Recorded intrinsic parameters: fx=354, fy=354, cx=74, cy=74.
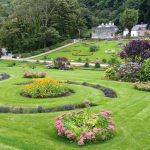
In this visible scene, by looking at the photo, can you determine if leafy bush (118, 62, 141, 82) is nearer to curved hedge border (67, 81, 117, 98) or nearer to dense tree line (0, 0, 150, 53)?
curved hedge border (67, 81, 117, 98)

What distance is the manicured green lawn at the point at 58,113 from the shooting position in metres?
15.4

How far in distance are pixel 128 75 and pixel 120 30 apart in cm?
9899

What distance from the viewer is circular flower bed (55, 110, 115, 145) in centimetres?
1562

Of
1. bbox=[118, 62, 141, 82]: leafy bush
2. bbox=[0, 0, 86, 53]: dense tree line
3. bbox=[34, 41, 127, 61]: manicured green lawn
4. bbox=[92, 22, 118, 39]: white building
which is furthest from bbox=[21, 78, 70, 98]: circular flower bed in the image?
bbox=[92, 22, 118, 39]: white building

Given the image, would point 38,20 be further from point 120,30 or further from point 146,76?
point 146,76

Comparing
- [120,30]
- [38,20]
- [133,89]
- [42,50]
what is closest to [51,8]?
[38,20]

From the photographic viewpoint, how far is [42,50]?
89.3 m

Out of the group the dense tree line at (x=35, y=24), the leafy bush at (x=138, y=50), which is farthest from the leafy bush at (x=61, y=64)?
the dense tree line at (x=35, y=24)

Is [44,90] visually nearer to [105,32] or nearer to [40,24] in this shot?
[40,24]

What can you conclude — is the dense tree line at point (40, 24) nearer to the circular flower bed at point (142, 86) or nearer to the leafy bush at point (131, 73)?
the leafy bush at point (131, 73)

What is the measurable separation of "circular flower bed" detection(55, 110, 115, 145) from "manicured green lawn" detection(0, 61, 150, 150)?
318 mm

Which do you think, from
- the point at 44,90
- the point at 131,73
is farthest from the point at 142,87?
the point at 44,90

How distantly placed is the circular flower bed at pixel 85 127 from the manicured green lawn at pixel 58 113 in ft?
1.04

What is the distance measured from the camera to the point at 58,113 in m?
20.8
